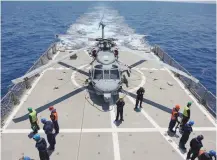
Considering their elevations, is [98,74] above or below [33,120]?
above

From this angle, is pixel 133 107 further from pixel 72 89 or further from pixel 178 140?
pixel 72 89

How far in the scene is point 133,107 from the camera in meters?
15.2

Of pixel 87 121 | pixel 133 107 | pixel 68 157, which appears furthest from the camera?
pixel 133 107

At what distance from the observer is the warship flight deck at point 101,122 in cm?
1130

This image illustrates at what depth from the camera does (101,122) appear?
1349 cm

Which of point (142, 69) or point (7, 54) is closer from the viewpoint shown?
point (142, 69)

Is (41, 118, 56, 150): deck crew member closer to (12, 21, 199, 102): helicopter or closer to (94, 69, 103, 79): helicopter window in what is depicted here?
(12, 21, 199, 102): helicopter

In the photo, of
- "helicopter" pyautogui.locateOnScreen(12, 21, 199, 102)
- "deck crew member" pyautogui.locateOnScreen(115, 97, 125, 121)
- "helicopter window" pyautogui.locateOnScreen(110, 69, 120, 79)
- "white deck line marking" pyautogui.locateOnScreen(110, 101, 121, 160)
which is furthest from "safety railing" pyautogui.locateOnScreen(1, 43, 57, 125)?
"deck crew member" pyautogui.locateOnScreen(115, 97, 125, 121)

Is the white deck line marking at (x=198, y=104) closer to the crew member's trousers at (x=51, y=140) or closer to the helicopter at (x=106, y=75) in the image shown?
the helicopter at (x=106, y=75)

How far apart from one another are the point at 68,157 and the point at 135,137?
395 centimetres

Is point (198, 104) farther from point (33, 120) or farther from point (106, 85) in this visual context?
point (33, 120)

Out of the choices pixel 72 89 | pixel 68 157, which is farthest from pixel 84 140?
pixel 72 89

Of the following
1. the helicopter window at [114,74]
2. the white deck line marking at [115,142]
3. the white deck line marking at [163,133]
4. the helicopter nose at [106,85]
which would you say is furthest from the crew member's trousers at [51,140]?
the helicopter window at [114,74]

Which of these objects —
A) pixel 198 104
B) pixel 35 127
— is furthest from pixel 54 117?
pixel 198 104
